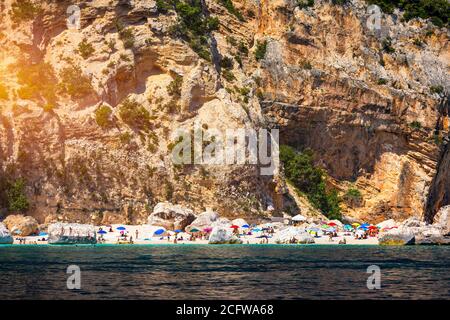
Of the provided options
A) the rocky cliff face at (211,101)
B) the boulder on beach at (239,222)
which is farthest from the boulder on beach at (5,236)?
the boulder on beach at (239,222)

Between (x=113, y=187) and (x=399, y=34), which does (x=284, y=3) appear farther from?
(x=113, y=187)

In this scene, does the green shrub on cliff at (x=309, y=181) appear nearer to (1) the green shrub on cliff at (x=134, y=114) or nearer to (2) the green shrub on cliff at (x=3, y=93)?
(1) the green shrub on cliff at (x=134, y=114)

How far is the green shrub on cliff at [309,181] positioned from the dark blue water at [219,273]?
25.0 meters

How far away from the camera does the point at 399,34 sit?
94.7 meters

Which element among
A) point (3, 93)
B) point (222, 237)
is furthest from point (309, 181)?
point (3, 93)

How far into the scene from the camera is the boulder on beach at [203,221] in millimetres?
65438

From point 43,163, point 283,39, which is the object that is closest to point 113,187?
point 43,163

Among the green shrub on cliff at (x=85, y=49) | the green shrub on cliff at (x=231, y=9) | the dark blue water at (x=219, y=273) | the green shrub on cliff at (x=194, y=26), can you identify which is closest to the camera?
the dark blue water at (x=219, y=273)

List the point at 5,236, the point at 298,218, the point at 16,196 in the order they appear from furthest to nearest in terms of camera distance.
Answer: the point at 298,218
the point at 16,196
the point at 5,236

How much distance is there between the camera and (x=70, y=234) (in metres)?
59.7

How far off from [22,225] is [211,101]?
23037 mm

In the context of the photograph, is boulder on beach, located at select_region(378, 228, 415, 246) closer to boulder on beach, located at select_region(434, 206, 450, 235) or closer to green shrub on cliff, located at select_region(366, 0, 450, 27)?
boulder on beach, located at select_region(434, 206, 450, 235)

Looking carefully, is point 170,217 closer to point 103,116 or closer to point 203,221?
point 203,221

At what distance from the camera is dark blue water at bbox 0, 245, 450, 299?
102ft
